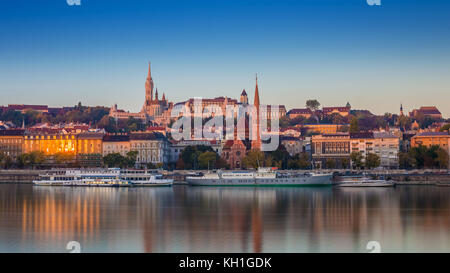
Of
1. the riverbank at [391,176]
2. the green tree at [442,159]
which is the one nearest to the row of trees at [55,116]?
the riverbank at [391,176]

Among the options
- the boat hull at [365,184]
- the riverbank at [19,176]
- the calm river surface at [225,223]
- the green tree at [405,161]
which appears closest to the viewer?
the calm river surface at [225,223]

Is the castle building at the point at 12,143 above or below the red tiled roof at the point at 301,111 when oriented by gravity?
below

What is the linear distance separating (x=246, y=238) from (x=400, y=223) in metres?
6.15

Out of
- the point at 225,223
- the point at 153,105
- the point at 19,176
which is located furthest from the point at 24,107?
the point at 225,223

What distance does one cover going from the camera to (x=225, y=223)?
23.8 meters

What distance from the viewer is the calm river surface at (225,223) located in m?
19.3

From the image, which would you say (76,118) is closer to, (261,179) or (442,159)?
(261,179)

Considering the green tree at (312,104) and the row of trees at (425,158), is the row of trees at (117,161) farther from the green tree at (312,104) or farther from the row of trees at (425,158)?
the green tree at (312,104)

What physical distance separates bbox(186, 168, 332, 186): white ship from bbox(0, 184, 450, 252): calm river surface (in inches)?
408

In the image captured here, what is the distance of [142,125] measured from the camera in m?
92.6

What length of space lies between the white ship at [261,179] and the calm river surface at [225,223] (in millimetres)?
10358

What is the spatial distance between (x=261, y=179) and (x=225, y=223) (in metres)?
22.4
